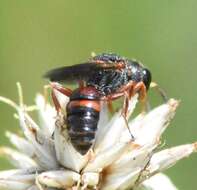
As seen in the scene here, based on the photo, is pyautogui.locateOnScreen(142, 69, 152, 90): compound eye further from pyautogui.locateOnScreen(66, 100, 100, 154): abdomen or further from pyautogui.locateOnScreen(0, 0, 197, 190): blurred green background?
pyautogui.locateOnScreen(0, 0, 197, 190): blurred green background

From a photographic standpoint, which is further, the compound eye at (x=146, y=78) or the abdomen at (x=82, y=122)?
the compound eye at (x=146, y=78)

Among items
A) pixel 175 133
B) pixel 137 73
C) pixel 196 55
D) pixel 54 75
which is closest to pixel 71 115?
pixel 54 75

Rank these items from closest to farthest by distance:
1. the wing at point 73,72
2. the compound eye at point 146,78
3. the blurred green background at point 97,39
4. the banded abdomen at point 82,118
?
the banded abdomen at point 82,118 → the wing at point 73,72 → the compound eye at point 146,78 → the blurred green background at point 97,39

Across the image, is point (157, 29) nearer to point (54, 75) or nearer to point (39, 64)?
point (39, 64)

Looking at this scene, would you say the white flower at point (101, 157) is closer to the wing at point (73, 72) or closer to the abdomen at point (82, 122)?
the abdomen at point (82, 122)

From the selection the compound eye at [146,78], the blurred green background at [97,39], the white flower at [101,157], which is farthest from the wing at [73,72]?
the blurred green background at [97,39]

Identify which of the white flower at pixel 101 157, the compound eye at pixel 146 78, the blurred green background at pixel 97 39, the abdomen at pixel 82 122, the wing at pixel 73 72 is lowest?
the blurred green background at pixel 97 39

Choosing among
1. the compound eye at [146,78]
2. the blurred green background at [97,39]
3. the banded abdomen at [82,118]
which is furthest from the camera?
the blurred green background at [97,39]

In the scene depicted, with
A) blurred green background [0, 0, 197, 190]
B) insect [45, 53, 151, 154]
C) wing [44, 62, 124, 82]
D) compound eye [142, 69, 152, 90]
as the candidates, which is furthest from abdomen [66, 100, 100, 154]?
blurred green background [0, 0, 197, 190]

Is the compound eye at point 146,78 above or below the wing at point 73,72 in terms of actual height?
below
